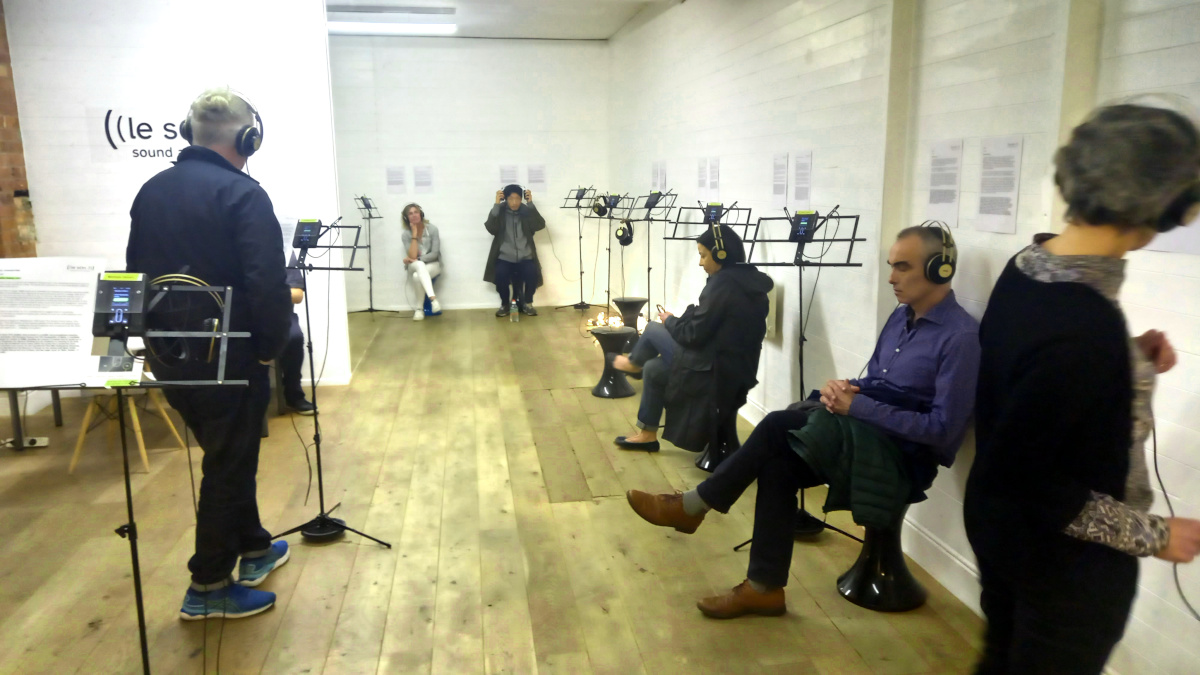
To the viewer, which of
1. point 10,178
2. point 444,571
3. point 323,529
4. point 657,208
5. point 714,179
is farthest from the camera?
point 657,208

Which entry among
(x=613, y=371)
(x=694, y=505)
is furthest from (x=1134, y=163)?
(x=613, y=371)

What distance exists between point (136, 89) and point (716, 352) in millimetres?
3974

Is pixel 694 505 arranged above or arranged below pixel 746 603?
above

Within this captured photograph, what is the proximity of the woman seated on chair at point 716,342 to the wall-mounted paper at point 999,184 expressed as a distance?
1126mm

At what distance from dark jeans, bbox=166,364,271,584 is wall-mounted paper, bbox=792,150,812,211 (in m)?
2.62

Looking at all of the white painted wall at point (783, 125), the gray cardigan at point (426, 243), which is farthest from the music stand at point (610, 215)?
the gray cardigan at point (426, 243)

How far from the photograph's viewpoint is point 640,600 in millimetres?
2707

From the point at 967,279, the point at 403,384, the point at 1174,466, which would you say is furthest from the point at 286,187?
the point at 1174,466

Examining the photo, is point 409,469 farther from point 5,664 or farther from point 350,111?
point 350,111

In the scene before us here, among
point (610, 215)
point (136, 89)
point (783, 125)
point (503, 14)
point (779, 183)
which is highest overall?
point (503, 14)

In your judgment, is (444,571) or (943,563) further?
(444,571)

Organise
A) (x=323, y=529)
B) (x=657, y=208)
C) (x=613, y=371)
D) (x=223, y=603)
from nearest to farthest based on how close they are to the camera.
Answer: (x=223, y=603), (x=323, y=529), (x=613, y=371), (x=657, y=208)

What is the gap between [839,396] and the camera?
2.45 m

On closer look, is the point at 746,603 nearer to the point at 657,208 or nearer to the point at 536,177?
the point at 657,208
